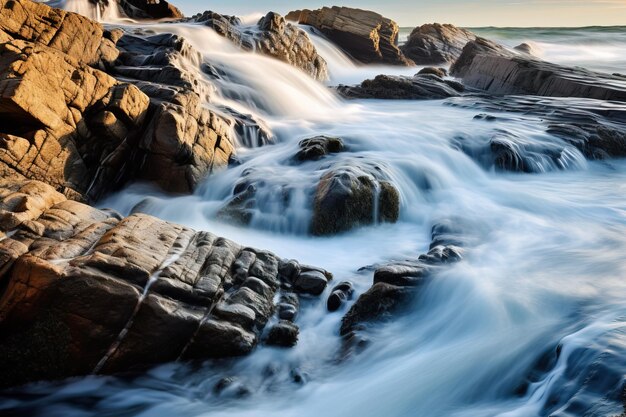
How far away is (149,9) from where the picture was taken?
2266cm

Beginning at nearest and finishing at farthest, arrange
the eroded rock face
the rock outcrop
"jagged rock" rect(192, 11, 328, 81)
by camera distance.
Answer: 1. the eroded rock face
2. the rock outcrop
3. "jagged rock" rect(192, 11, 328, 81)

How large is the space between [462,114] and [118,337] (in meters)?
12.7

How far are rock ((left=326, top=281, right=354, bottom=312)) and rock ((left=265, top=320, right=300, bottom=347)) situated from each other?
70cm

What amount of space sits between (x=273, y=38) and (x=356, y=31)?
355 inches

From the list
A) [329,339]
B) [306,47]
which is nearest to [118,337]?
[329,339]

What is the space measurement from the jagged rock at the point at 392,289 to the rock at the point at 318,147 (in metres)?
3.91

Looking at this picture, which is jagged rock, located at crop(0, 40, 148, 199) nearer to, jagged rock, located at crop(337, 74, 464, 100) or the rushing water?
the rushing water

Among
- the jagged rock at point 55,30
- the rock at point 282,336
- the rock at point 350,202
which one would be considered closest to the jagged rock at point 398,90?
the jagged rock at point 55,30

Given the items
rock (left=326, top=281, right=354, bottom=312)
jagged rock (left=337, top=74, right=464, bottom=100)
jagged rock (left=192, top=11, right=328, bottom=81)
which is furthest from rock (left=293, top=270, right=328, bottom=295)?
jagged rock (left=192, top=11, right=328, bottom=81)

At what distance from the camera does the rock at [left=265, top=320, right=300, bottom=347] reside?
5.35 m

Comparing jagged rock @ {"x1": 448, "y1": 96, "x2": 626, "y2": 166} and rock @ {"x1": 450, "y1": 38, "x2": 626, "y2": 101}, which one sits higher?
rock @ {"x1": 450, "y1": 38, "x2": 626, "y2": 101}

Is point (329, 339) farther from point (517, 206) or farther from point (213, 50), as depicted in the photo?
point (213, 50)

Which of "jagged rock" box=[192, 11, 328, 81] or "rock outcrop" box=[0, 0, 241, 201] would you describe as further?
"jagged rock" box=[192, 11, 328, 81]

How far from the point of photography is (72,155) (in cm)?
811
